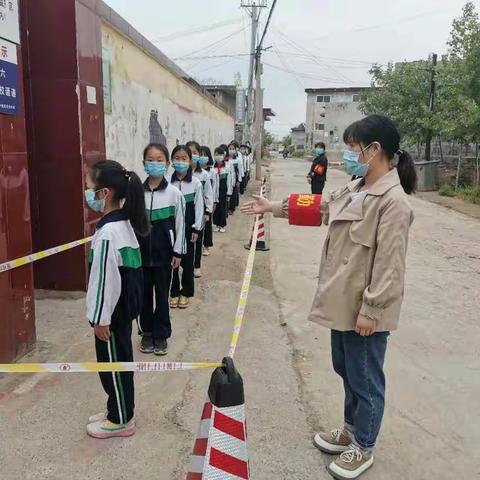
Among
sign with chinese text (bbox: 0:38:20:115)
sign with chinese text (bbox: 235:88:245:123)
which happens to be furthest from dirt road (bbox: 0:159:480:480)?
sign with chinese text (bbox: 235:88:245:123)

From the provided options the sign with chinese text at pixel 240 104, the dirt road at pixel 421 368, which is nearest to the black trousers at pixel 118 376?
the dirt road at pixel 421 368

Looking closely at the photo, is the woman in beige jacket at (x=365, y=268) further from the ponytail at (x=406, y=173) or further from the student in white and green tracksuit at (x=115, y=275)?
the student in white and green tracksuit at (x=115, y=275)

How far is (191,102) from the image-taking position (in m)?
13.0

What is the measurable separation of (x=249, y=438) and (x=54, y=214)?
349 cm

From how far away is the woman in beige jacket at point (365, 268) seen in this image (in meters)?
2.37

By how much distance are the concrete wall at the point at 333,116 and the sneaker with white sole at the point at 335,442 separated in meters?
51.6

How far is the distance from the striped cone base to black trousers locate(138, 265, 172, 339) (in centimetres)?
210

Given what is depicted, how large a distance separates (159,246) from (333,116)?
6310 centimetres

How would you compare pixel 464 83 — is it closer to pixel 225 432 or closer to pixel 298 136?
pixel 225 432

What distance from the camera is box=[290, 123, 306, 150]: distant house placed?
95231 mm

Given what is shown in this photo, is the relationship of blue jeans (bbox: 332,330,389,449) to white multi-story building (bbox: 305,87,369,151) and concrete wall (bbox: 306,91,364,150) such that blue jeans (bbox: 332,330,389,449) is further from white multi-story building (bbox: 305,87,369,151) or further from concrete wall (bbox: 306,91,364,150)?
white multi-story building (bbox: 305,87,369,151)

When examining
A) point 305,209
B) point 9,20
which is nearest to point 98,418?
point 305,209

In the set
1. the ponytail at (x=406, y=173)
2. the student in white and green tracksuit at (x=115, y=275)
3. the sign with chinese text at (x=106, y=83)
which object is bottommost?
the student in white and green tracksuit at (x=115, y=275)

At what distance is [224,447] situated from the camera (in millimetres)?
2070
